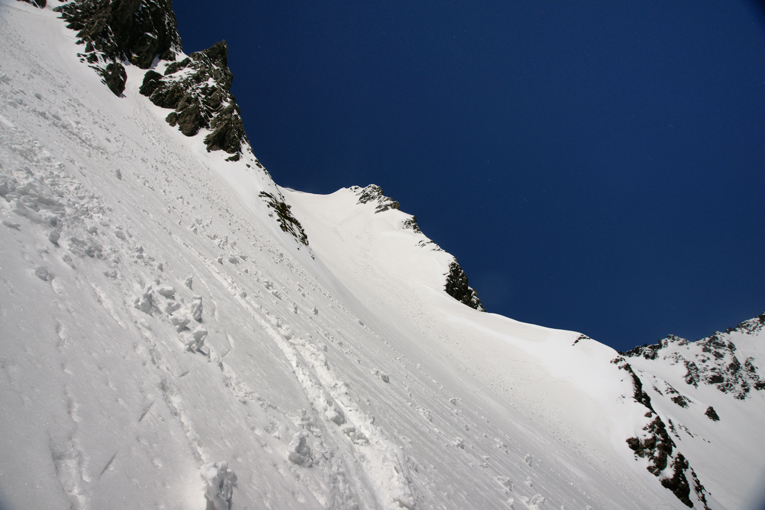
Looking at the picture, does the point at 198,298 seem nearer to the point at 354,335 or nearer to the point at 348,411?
the point at 348,411

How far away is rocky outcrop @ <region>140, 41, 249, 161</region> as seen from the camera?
2844cm

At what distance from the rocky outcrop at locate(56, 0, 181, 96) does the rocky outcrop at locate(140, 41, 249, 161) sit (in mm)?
2482

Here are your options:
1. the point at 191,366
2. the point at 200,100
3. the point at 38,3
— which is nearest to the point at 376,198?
the point at 200,100

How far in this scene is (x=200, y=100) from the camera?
3112 cm

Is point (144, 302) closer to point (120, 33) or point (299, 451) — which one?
point (299, 451)

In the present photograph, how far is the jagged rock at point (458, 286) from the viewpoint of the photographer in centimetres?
5019

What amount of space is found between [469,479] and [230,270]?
7827mm

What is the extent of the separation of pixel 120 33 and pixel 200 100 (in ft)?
33.4

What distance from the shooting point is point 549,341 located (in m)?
33.2

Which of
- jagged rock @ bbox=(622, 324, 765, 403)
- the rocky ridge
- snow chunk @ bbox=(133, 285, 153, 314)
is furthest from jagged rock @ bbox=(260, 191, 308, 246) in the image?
jagged rock @ bbox=(622, 324, 765, 403)

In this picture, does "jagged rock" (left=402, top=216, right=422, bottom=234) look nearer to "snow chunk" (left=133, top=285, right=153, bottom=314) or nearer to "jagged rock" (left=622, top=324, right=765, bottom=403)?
"snow chunk" (left=133, top=285, right=153, bottom=314)

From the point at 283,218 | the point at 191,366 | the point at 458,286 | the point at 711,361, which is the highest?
the point at 711,361

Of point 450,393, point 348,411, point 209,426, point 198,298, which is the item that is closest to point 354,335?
point 450,393

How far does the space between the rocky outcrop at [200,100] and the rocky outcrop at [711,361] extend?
14004cm
